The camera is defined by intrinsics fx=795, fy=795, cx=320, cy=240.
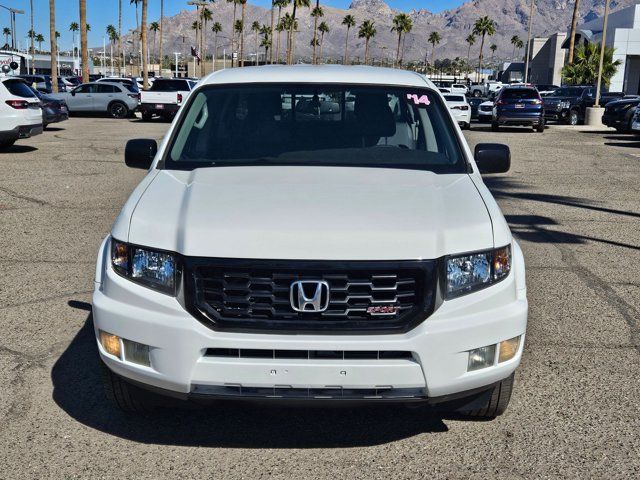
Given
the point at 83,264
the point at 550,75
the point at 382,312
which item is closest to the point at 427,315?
the point at 382,312

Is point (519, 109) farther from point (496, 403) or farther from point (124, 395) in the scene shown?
point (124, 395)

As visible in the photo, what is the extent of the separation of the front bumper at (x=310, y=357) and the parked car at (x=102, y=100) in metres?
31.8

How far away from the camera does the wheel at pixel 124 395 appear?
3.84 m

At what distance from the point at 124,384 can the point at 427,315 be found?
1.52 metres

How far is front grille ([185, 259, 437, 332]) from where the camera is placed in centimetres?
341

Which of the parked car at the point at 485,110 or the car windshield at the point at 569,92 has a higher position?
the car windshield at the point at 569,92

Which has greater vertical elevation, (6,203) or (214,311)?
(214,311)

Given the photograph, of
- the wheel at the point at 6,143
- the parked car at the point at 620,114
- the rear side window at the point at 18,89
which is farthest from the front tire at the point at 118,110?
the parked car at the point at 620,114

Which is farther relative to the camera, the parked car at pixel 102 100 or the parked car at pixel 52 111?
the parked car at pixel 102 100

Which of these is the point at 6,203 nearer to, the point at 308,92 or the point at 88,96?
the point at 308,92

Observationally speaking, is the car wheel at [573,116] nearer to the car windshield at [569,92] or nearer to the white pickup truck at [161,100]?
the car windshield at [569,92]

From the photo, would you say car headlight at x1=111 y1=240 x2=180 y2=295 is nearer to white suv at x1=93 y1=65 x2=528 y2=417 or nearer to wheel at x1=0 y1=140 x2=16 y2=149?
white suv at x1=93 y1=65 x2=528 y2=417

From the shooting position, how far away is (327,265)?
133 inches

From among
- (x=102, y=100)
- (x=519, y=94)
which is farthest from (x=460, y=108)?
(x=102, y=100)
